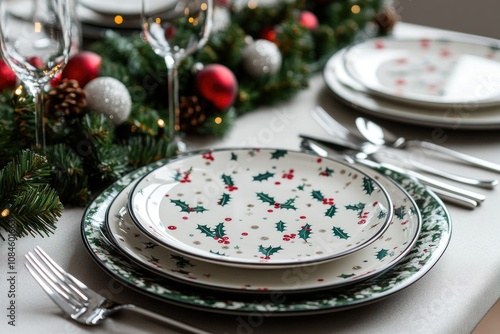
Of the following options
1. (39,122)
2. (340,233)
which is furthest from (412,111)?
(39,122)

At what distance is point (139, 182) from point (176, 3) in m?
0.29

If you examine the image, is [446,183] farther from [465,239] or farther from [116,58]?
[116,58]

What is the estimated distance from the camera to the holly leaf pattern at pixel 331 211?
760 millimetres

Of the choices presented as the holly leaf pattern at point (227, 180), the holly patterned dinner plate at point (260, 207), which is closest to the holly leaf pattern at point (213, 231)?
the holly patterned dinner plate at point (260, 207)

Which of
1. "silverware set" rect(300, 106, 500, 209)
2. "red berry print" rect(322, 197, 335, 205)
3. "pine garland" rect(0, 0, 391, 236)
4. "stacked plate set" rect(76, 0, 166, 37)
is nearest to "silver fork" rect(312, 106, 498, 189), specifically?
"silverware set" rect(300, 106, 500, 209)

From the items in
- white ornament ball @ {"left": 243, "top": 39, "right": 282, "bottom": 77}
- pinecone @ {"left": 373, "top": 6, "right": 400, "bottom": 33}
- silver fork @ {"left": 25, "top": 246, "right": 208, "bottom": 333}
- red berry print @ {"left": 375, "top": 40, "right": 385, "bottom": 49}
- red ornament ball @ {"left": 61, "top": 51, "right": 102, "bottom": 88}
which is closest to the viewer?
silver fork @ {"left": 25, "top": 246, "right": 208, "bottom": 333}

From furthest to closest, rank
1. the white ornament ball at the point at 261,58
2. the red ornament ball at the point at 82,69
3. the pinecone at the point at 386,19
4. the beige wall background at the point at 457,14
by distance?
1. the beige wall background at the point at 457,14
2. the pinecone at the point at 386,19
3. the white ornament ball at the point at 261,58
4. the red ornament ball at the point at 82,69

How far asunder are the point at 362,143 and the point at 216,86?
9.1 inches

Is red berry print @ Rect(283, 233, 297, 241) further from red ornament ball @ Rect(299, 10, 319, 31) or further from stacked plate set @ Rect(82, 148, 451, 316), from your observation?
red ornament ball @ Rect(299, 10, 319, 31)

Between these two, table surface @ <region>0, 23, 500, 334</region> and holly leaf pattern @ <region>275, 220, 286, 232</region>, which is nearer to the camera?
table surface @ <region>0, 23, 500, 334</region>

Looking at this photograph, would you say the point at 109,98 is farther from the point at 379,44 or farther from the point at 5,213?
the point at 379,44

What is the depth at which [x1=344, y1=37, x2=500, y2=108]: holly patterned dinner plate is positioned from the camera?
110cm

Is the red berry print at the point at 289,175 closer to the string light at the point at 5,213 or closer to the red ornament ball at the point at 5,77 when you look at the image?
the string light at the point at 5,213

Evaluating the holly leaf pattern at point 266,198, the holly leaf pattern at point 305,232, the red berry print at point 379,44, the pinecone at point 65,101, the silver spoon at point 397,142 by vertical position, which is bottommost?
the silver spoon at point 397,142
